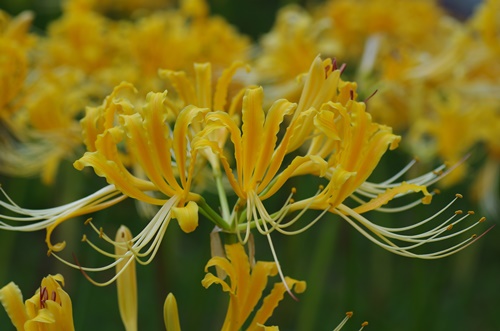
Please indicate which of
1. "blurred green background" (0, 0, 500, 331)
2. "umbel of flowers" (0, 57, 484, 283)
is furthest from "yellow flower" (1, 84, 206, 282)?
"blurred green background" (0, 0, 500, 331)

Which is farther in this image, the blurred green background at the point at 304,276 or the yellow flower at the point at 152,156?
the blurred green background at the point at 304,276

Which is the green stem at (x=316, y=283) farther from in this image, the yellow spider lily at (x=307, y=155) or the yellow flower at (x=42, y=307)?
the yellow flower at (x=42, y=307)

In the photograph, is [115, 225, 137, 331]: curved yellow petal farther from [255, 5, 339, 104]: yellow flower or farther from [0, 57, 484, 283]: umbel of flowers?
[255, 5, 339, 104]: yellow flower

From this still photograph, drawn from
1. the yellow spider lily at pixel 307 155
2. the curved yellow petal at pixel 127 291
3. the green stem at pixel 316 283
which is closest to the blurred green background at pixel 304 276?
the green stem at pixel 316 283

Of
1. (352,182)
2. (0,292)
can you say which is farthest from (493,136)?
(0,292)

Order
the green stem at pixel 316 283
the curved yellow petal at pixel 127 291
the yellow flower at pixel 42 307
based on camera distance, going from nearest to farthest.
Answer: the yellow flower at pixel 42 307, the curved yellow petal at pixel 127 291, the green stem at pixel 316 283

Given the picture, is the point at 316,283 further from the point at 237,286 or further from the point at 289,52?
the point at 237,286

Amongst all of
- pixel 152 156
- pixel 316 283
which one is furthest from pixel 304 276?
pixel 152 156
